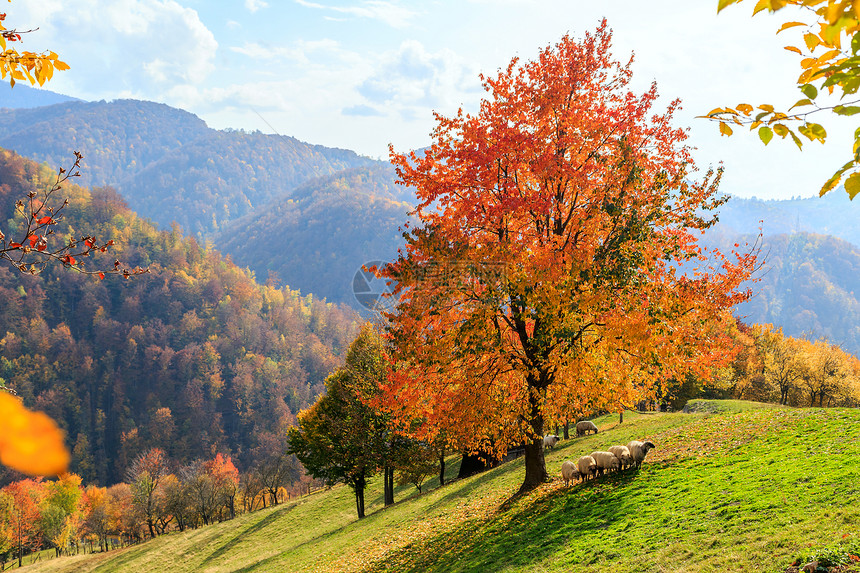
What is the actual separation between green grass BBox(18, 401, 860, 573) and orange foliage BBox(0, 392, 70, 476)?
9.34m

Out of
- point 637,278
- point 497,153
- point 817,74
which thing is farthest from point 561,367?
point 817,74

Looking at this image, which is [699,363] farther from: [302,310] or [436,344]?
[302,310]

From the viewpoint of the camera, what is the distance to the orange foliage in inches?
82.8

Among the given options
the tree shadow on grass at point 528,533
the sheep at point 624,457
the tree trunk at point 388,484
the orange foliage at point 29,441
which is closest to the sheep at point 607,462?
the sheep at point 624,457

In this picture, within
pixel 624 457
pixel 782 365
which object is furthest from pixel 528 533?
pixel 782 365

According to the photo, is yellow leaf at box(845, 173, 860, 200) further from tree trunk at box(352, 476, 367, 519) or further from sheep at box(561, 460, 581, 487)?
tree trunk at box(352, 476, 367, 519)

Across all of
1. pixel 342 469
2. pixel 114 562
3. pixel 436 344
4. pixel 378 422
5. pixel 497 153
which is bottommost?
pixel 114 562

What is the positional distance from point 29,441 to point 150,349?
569 ft

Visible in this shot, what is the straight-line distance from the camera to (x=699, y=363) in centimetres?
1507

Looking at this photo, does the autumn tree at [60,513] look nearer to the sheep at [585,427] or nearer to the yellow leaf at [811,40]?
the sheep at [585,427]

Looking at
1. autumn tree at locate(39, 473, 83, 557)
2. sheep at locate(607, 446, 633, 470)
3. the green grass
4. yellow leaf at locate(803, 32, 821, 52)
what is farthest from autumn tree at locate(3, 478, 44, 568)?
yellow leaf at locate(803, 32, 821, 52)

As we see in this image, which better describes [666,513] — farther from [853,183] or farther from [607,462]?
[853,183]

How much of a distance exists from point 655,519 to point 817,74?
11.0 meters

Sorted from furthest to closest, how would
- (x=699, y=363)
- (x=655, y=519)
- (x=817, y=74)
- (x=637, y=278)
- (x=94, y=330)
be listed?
(x=94, y=330)
(x=699, y=363)
(x=637, y=278)
(x=655, y=519)
(x=817, y=74)
